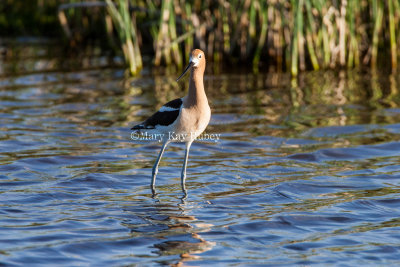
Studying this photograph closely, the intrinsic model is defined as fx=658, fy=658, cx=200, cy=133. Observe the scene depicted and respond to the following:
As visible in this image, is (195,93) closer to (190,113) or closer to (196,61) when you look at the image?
(190,113)

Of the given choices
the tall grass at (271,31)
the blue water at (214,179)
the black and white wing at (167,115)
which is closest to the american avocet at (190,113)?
the black and white wing at (167,115)

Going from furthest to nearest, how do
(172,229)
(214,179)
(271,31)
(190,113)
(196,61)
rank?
(271,31) → (214,179) → (196,61) → (190,113) → (172,229)

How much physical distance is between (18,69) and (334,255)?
40.0 feet

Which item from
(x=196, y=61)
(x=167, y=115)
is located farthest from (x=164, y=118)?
(x=196, y=61)

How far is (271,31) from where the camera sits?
49.0 ft

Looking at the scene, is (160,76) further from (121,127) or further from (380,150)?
(380,150)

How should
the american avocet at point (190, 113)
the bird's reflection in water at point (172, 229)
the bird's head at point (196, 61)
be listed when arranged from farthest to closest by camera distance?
the bird's head at point (196, 61)
the american avocet at point (190, 113)
the bird's reflection in water at point (172, 229)

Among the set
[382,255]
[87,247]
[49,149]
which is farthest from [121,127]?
[382,255]

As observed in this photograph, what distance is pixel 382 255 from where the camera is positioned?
5.75 meters

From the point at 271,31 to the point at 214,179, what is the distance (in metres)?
7.50

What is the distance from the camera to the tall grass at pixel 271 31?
45.4ft

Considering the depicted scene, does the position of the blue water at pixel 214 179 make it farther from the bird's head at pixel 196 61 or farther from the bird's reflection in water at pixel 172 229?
the bird's head at pixel 196 61

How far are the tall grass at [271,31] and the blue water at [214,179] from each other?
0.87m

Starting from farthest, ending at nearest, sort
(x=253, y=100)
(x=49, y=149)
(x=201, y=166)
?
1. (x=253, y=100)
2. (x=49, y=149)
3. (x=201, y=166)
